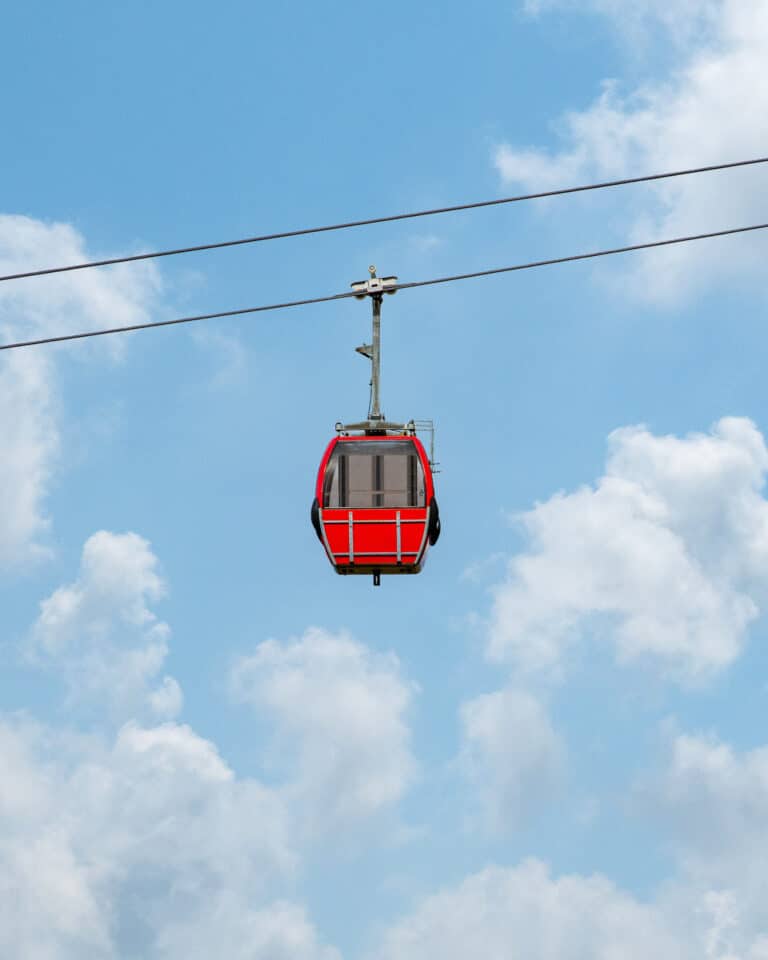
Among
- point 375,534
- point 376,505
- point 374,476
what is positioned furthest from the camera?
point 374,476

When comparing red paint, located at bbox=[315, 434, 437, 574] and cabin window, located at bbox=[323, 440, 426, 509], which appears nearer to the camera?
red paint, located at bbox=[315, 434, 437, 574]

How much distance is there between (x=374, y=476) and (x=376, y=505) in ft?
→ 2.04

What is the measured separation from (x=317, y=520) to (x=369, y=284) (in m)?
5.18

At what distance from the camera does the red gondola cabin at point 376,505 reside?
93.4 feet

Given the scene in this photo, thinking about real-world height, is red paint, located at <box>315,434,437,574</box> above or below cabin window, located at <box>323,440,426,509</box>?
below

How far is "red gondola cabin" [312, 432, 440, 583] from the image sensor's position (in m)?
28.5

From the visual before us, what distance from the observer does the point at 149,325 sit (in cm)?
2500

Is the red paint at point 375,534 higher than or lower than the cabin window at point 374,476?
lower

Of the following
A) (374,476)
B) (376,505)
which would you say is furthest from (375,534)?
(374,476)

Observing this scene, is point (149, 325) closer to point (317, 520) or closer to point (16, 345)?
point (16, 345)

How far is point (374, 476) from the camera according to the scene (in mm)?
29141

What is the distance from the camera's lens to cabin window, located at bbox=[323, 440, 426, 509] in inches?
1141

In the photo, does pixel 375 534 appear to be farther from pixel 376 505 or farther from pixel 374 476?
pixel 374 476

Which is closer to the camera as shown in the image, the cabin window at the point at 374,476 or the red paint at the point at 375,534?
the red paint at the point at 375,534
